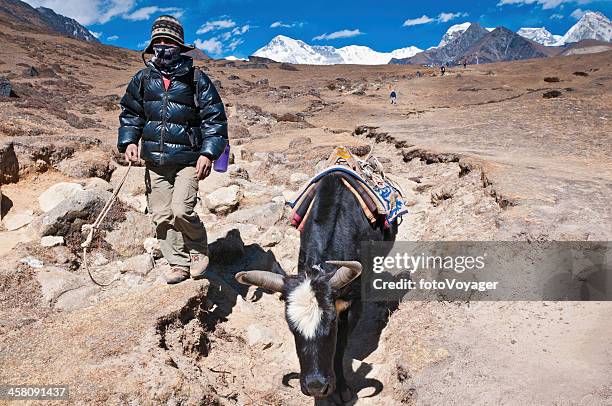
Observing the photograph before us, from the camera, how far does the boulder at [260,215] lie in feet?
24.4

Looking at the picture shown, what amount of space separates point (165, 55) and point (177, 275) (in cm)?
245

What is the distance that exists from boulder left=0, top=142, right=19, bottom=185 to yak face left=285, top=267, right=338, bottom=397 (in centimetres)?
651

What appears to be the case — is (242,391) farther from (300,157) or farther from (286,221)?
(300,157)

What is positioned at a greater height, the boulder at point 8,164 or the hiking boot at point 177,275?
the boulder at point 8,164

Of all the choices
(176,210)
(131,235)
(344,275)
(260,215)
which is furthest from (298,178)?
(344,275)

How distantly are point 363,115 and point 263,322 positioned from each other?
69.7ft

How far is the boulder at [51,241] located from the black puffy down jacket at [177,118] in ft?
7.38

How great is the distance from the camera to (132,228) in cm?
648

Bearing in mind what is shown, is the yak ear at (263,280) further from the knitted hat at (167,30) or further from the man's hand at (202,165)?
the knitted hat at (167,30)

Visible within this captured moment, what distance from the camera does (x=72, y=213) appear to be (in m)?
6.11

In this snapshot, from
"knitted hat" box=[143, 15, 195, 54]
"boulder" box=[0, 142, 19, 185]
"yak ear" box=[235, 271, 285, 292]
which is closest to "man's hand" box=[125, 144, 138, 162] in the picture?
"knitted hat" box=[143, 15, 195, 54]

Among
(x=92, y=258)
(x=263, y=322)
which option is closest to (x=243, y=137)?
(x=92, y=258)

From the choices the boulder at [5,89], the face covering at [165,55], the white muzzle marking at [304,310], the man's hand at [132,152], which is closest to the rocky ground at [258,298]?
the white muzzle marking at [304,310]

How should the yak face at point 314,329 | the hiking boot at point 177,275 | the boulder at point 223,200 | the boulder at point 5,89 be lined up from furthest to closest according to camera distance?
the boulder at point 5,89
the boulder at point 223,200
the hiking boot at point 177,275
the yak face at point 314,329
